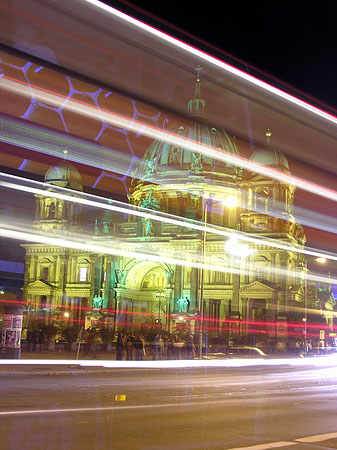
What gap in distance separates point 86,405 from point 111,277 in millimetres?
73033

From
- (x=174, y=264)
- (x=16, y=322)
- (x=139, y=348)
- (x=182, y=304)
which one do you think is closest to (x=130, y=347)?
(x=139, y=348)

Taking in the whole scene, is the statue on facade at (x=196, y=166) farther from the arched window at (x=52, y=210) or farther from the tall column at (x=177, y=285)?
the arched window at (x=52, y=210)

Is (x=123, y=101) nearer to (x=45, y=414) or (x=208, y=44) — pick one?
(x=208, y=44)

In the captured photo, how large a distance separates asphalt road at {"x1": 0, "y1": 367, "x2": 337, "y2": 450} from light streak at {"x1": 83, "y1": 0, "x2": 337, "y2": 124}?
474 centimetres

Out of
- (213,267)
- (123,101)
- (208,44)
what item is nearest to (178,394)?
(123,101)

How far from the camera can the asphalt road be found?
9.12 meters

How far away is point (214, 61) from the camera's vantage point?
7.79m

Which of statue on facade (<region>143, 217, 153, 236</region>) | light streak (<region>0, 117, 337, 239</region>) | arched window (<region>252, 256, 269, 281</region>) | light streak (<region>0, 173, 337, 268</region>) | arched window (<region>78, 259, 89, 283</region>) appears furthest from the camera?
arched window (<region>78, 259, 89, 283</region>)

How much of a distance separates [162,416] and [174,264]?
237ft

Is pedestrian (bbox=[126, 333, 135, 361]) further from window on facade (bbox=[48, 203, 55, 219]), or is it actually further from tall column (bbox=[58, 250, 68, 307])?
tall column (bbox=[58, 250, 68, 307])

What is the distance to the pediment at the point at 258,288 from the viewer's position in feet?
267

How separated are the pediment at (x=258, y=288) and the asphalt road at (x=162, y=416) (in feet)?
205

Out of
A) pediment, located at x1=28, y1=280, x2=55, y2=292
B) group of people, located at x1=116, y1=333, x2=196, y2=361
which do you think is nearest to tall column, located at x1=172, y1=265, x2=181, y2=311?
pediment, located at x1=28, y1=280, x2=55, y2=292

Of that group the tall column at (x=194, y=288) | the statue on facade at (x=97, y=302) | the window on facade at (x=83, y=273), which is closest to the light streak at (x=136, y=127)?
the tall column at (x=194, y=288)
